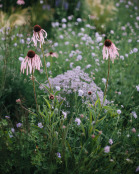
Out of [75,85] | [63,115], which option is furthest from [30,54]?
[75,85]

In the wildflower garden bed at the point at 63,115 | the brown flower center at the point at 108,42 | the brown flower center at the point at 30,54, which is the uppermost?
the brown flower center at the point at 108,42

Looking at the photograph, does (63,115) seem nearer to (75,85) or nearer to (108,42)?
(75,85)

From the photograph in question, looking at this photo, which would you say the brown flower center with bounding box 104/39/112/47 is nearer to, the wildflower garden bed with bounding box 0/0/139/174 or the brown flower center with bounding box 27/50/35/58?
the wildflower garden bed with bounding box 0/0/139/174

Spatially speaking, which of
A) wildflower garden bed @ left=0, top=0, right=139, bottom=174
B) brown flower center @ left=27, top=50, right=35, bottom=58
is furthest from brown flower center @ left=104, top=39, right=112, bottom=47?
brown flower center @ left=27, top=50, right=35, bottom=58

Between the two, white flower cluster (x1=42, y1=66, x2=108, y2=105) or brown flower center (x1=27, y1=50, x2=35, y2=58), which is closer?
brown flower center (x1=27, y1=50, x2=35, y2=58)

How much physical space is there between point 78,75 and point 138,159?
3.89ft

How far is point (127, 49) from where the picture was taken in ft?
12.0

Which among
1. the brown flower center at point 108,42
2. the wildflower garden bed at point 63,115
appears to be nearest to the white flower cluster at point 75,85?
the wildflower garden bed at point 63,115

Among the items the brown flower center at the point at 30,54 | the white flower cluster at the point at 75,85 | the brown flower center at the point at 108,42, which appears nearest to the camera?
the brown flower center at the point at 30,54

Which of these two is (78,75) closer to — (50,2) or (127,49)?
(127,49)

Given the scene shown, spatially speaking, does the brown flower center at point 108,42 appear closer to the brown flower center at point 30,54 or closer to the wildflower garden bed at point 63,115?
the wildflower garden bed at point 63,115

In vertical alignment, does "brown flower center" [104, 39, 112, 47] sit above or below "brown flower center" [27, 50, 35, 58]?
above

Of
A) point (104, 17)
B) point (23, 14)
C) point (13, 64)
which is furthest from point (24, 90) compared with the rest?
point (104, 17)

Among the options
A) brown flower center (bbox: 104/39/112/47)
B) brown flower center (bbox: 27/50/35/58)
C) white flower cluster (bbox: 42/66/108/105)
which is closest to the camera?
brown flower center (bbox: 27/50/35/58)
